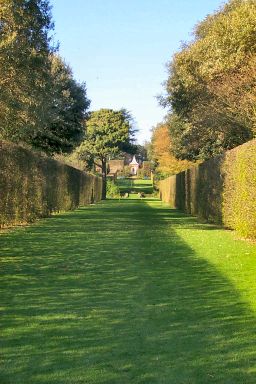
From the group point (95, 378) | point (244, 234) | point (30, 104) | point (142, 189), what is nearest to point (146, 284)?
point (95, 378)

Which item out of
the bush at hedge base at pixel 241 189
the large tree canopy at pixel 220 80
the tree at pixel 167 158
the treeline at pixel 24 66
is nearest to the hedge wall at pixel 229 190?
the bush at hedge base at pixel 241 189

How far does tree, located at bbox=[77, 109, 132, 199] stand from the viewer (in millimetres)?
68938

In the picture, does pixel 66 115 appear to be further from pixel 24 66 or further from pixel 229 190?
pixel 229 190

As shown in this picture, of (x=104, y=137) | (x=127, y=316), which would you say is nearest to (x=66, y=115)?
(x=127, y=316)

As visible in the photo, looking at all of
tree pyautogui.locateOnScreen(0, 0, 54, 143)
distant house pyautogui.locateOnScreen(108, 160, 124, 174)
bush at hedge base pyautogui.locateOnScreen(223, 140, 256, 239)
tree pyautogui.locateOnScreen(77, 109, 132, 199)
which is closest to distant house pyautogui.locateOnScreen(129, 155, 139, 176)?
distant house pyautogui.locateOnScreen(108, 160, 124, 174)

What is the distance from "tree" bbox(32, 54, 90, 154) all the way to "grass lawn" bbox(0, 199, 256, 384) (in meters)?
15.9

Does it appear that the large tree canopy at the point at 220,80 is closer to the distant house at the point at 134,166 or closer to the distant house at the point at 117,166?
the distant house at the point at 117,166

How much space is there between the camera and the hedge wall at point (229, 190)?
1277 centimetres

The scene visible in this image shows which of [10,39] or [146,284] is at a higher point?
[10,39]

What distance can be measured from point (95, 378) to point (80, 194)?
3235 cm

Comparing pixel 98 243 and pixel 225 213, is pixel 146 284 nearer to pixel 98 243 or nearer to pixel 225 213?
pixel 98 243

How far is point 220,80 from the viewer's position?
69.8 ft

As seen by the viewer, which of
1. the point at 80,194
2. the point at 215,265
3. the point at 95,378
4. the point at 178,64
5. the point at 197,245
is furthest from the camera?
the point at 80,194

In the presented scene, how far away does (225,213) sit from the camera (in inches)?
659
